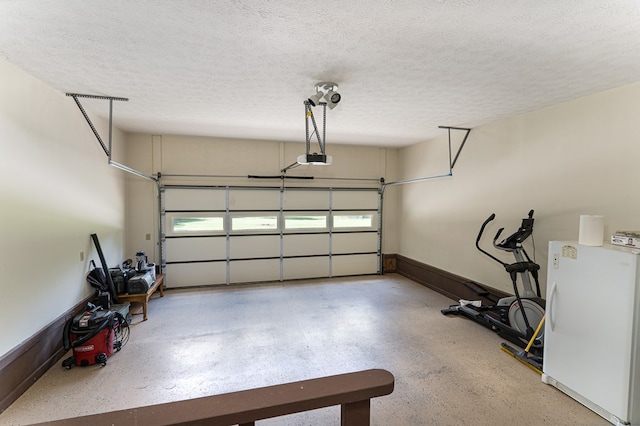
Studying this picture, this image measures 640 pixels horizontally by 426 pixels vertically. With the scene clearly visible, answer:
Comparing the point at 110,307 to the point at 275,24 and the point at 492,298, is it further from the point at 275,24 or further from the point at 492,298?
the point at 492,298

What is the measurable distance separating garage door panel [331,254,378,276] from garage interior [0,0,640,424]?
0.65 metres

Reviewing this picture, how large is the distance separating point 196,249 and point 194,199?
92 centimetres

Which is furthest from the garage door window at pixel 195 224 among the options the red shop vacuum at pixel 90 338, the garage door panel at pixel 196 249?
the red shop vacuum at pixel 90 338

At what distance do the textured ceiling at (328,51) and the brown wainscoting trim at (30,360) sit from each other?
7.61 feet

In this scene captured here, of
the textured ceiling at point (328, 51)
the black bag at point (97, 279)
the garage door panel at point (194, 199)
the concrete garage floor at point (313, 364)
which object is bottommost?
the concrete garage floor at point (313, 364)

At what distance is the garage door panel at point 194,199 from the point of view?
5.34 m

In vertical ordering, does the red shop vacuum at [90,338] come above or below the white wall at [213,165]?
below

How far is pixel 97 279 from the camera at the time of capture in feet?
12.0

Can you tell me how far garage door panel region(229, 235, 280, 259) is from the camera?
18.6 feet

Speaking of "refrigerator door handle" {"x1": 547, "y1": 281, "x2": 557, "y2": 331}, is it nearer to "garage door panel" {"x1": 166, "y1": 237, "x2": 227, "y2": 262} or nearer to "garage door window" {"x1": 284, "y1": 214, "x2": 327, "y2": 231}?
"garage door window" {"x1": 284, "y1": 214, "x2": 327, "y2": 231}

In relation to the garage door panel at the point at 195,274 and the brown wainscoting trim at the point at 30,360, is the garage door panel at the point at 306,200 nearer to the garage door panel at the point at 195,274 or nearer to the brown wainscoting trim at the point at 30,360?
the garage door panel at the point at 195,274

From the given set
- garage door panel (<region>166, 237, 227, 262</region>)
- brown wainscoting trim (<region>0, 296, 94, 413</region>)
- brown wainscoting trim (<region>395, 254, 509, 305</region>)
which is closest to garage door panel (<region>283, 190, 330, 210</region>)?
garage door panel (<region>166, 237, 227, 262</region>)

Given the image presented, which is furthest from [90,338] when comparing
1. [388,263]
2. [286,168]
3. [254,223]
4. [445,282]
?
[388,263]

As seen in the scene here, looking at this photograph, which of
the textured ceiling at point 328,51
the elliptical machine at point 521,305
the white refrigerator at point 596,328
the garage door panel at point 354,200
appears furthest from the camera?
the garage door panel at point 354,200
